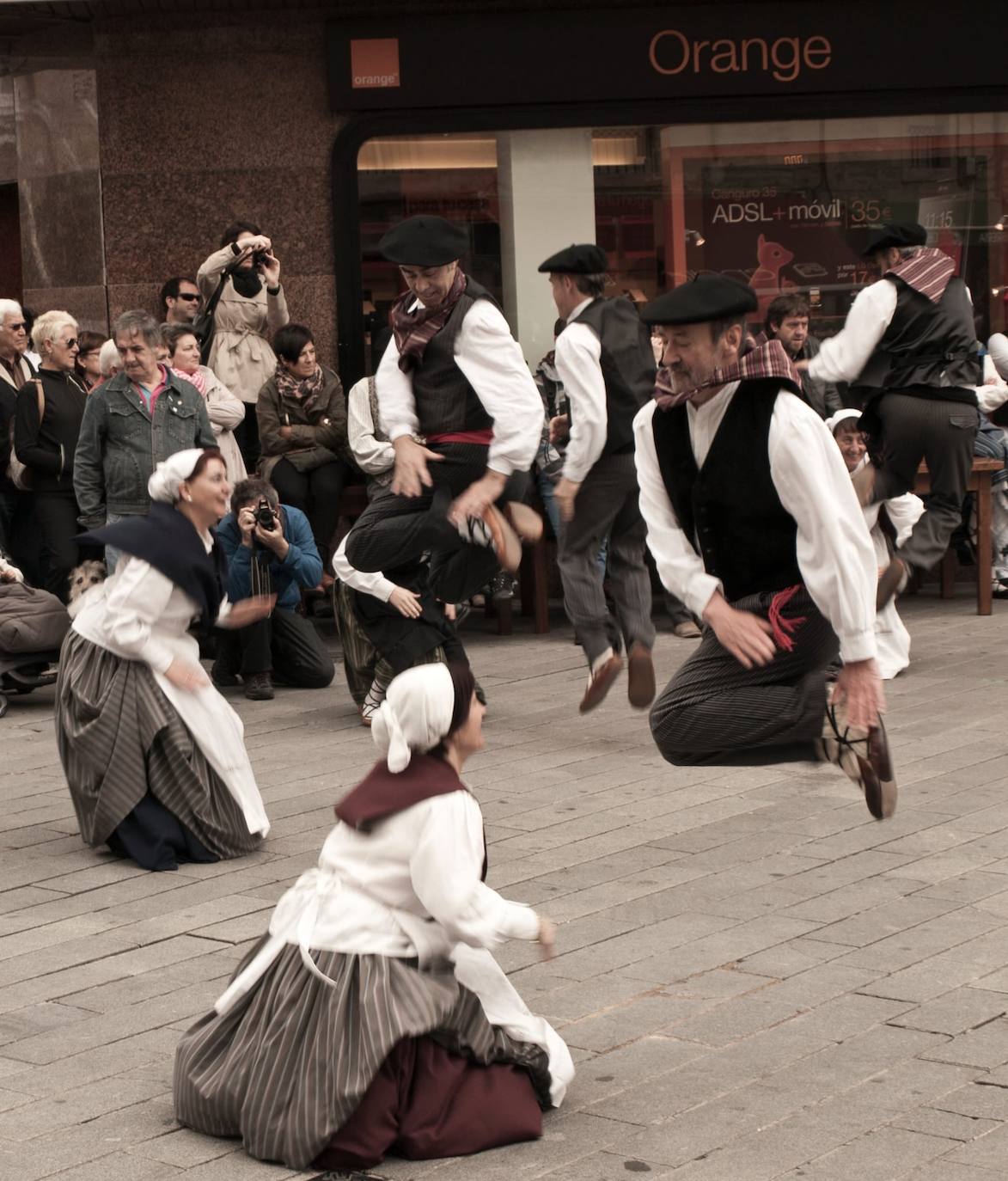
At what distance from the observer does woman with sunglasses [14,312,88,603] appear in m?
11.0

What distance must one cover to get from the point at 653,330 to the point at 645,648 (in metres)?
5.50

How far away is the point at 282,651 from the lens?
10891 mm

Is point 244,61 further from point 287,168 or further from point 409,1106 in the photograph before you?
point 409,1106

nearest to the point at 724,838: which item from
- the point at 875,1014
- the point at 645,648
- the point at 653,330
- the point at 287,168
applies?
the point at 645,648

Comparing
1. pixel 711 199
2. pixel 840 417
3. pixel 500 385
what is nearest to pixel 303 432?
pixel 840 417

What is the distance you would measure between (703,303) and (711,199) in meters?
8.83

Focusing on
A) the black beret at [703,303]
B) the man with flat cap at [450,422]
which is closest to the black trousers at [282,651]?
the man with flat cap at [450,422]

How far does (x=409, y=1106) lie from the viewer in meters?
4.67

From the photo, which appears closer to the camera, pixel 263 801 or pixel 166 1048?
pixel 166 1048

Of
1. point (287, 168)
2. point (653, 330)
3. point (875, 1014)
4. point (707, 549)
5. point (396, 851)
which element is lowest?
point (875, 1014)

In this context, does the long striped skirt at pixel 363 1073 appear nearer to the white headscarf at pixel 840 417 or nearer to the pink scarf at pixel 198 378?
the white headscarf at pixel 840 417

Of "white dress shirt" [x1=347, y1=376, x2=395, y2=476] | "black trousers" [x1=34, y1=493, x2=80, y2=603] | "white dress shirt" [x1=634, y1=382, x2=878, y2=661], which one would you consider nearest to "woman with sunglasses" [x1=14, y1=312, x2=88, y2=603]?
"black trousers" [x1=34, y1=493, x2=80, y2=603]

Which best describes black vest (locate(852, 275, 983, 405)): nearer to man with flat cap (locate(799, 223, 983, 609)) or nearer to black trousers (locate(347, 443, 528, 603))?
man with flat cap (locate(799, 223, 983, 609))

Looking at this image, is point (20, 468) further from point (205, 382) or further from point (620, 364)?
point (620, 364)
